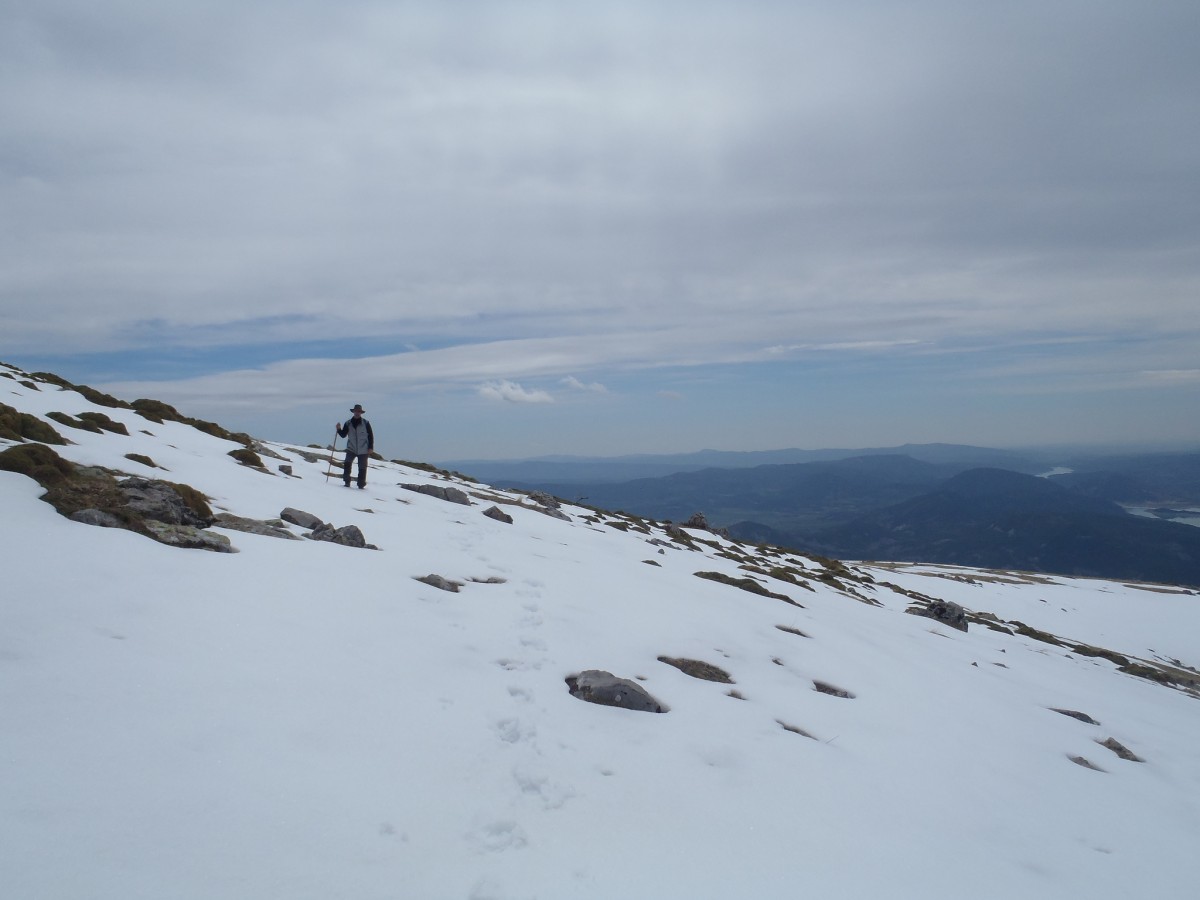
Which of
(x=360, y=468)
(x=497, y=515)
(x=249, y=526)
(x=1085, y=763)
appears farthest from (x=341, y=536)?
→ (x=1085, y=763)

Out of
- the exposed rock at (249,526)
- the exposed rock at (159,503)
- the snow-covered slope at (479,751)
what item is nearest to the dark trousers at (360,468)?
the snow-covered slope at (479,751)

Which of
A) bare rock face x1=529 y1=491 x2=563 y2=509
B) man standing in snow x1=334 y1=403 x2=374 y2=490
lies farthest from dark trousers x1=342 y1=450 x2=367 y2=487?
bare rock face x1=529 y1=491 x2=563 y2=509

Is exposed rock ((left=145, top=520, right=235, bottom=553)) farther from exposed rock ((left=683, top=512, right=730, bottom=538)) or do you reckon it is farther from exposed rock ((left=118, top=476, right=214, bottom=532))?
exposed rock ((left=683, top=512, right=730, bottom=538))

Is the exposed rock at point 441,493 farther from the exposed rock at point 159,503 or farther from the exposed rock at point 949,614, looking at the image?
the exposed rock at point 949,614

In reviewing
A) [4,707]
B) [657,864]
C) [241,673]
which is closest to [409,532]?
[241,673]

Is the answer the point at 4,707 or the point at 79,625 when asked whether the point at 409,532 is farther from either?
the point at 4,707

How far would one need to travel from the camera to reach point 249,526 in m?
12.6

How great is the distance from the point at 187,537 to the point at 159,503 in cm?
137

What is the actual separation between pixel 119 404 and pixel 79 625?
2609 cm

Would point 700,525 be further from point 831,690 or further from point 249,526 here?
point 249,526

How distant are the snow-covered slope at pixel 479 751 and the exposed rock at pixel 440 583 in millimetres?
265

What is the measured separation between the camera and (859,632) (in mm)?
17703

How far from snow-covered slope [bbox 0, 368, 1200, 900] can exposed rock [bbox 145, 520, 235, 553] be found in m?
0.41

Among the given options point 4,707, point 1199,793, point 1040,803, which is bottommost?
point 1199,793
